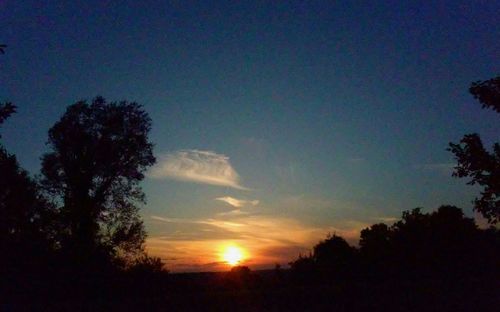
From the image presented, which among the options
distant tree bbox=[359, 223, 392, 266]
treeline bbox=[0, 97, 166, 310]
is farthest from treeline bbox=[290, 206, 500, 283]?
treeline bbox=[0, 97, 166, 310]

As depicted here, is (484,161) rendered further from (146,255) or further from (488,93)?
(146,255)

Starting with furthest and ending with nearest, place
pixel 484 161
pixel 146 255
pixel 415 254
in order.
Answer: pixel 415 254 < pixel 146 255 < pixel 484 161

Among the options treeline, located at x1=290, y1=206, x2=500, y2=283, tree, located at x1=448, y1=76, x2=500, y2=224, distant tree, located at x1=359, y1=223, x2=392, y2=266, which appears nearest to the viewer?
tree, located at x1=448, y1=76, x2=500, y2=224

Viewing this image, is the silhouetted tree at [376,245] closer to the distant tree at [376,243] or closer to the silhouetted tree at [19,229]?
the distant tree at [376,243]

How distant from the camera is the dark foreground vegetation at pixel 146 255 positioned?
26.9 m

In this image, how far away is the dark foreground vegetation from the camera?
26.9 metres

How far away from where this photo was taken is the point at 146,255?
39.4 metres

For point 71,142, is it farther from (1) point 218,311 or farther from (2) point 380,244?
(2) point 380,244

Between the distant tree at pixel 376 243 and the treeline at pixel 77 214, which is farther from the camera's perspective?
the distant tree at pixel 376 243

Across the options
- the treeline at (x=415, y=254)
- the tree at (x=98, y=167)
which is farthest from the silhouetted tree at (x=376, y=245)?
the tree at (x=98, y=167)

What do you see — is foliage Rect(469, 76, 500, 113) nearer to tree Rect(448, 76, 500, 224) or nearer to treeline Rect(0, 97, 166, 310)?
tree Rect(448, 76, 500, 224)

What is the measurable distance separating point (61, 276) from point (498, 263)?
124 ft

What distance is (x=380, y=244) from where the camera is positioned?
53250 mm

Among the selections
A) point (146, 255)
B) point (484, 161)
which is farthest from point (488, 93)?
point (146, 255)
